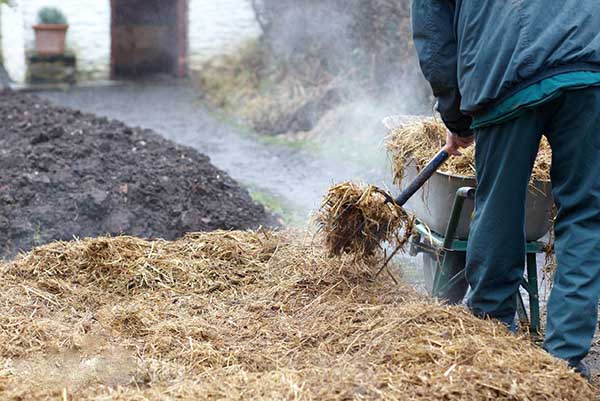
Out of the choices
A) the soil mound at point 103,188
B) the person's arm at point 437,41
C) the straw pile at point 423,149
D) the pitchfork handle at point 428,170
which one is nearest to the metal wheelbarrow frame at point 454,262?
the pitchfork handle at point 428,170

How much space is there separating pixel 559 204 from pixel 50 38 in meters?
10.6

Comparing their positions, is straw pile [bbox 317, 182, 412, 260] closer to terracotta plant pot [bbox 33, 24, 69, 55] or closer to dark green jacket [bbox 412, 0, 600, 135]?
dark green jacket [bbox 412, 0, 600, 135]

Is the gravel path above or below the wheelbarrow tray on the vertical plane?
below

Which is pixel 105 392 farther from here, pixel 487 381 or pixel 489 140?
pixel 489 140

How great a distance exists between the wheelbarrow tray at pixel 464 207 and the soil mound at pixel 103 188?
6.91ft

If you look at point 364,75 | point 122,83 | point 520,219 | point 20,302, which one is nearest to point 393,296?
point 520,219

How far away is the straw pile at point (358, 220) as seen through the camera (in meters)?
4.03

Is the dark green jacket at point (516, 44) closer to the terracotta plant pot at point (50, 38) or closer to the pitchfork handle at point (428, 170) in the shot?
the pitchfork handle at point (428, 170)

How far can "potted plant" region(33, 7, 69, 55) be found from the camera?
1248 centimetres

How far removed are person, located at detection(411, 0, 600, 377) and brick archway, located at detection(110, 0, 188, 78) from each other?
10430 millimetres

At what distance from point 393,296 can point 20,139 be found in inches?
173

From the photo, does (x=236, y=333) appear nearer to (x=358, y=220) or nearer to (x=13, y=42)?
(x=358, y=220)

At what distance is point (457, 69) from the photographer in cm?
361

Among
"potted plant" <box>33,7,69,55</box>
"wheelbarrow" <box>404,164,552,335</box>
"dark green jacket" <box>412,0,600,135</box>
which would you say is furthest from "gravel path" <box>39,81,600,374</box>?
"dark green jacket" <box>412,0,600,135</box>
